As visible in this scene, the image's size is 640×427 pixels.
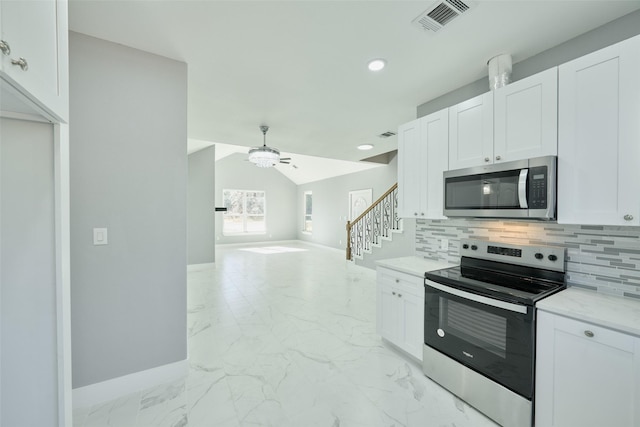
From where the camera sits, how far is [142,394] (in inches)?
80.2

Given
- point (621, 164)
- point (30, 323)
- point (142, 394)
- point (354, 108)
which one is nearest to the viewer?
point (30, 323)

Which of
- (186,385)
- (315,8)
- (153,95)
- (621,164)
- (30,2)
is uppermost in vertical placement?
(315,8)

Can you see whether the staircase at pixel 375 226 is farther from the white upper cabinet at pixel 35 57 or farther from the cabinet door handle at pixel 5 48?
the cabinet door handle at pixel 5 48

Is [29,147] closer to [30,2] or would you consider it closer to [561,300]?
[30,2]

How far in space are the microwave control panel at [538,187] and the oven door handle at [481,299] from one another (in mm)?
686

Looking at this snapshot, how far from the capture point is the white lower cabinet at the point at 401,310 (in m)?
2.32

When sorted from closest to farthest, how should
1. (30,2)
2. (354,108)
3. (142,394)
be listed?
1. (30,2)
2. (142,394)
3. (354,108)

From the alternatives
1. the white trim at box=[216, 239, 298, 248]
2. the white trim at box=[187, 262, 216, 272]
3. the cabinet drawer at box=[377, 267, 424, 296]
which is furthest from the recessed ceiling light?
the white trim at box=[216, 239, 298, 248]

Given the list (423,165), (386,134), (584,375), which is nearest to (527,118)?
(423,165)

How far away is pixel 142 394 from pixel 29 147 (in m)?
1.92

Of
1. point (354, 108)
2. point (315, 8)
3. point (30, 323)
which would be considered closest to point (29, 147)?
point (30, 323)

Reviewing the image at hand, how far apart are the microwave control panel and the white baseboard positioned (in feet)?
10.0

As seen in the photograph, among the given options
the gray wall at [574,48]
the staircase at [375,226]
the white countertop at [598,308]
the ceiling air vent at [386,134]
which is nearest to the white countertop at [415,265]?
the white countertop at [598,308]

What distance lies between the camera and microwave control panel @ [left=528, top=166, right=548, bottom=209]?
1725mm
